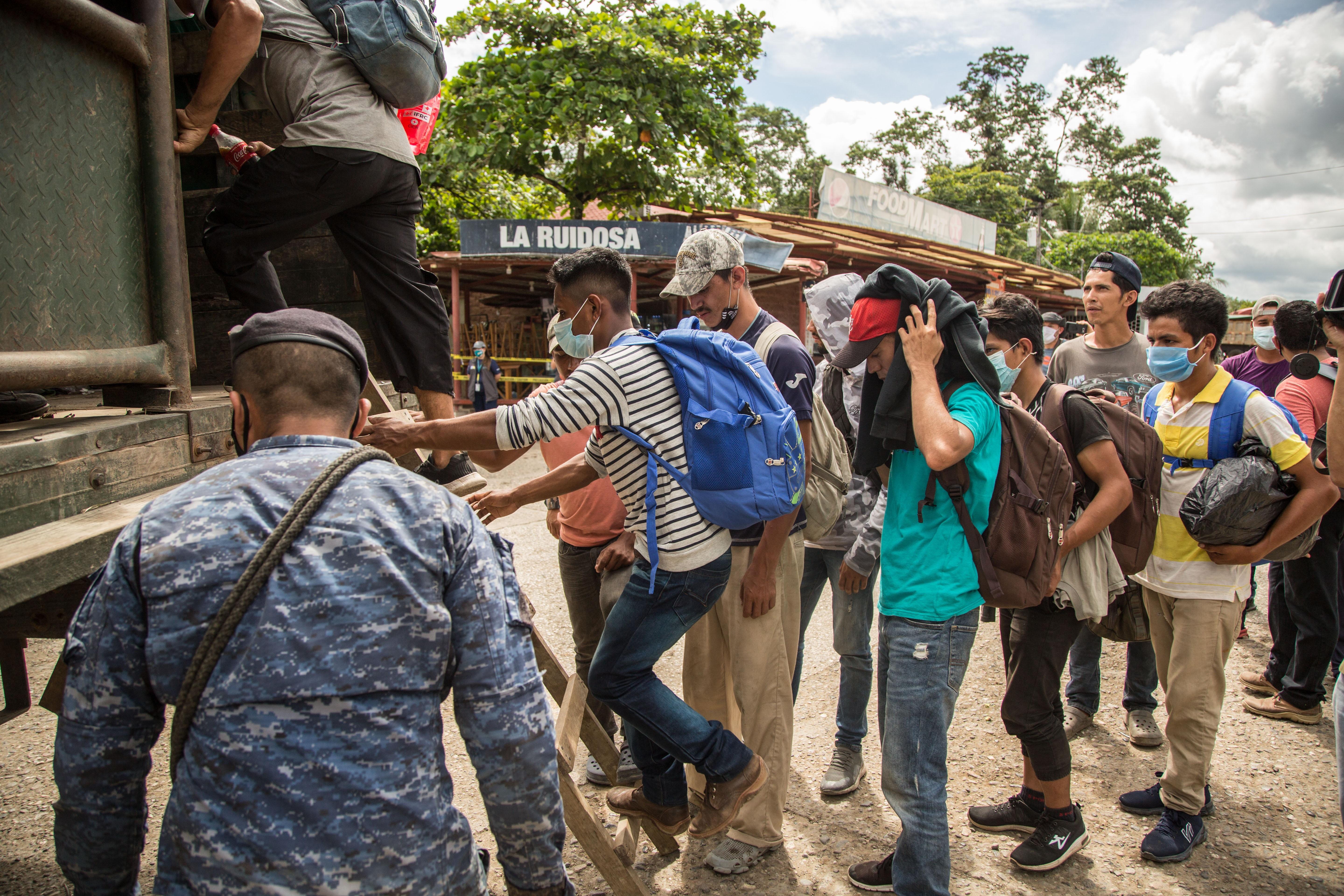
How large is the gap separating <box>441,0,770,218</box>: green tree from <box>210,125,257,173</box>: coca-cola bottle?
9.41 m

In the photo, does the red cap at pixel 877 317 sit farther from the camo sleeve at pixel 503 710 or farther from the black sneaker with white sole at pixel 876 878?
the black sneaker with white sole at pixel 876 878

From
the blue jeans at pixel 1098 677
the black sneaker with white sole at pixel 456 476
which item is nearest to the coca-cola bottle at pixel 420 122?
the black sneaker with white sole at pixel 456 476

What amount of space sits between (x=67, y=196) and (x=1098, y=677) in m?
4.33

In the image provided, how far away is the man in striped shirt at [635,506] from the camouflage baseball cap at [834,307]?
1.15 m

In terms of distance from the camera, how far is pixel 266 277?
108 inches

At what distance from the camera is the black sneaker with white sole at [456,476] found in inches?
102

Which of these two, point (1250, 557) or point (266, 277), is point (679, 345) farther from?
point (1250, 557)

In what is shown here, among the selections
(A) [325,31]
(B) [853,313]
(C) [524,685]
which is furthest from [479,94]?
(C) [524,685]

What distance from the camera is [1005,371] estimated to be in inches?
116

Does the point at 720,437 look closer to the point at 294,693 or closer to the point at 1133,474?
the point at 294,693

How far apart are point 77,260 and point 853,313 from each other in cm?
200

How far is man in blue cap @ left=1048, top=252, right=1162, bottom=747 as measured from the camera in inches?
146

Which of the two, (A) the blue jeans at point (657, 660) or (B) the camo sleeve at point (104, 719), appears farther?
(A) the blue jeans at point (657, 660)

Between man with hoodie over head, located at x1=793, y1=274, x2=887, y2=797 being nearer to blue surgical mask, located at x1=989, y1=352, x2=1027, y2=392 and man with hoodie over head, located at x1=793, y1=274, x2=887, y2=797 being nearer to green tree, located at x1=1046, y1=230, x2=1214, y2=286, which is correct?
blue surgical mask, located at x1=989, y1=352, x2=1027, y2=392
